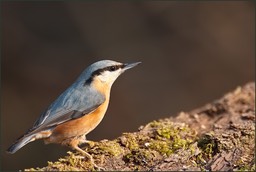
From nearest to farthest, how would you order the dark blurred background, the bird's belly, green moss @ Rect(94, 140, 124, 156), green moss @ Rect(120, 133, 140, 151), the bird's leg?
the bird's leg, green moss @ Rect(94, 140, 124, 156), green moss @ Rect(120, 133, 140, 151), the bird's belly, the dark blurred background

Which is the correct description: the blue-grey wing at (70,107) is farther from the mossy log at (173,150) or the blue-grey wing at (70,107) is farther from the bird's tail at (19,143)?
the mossy log at (173,150)

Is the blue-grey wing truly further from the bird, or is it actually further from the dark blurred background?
the dark blurred background

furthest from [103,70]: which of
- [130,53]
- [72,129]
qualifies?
[130,53]

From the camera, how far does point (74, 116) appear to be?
470 cm

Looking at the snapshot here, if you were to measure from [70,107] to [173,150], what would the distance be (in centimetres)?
101

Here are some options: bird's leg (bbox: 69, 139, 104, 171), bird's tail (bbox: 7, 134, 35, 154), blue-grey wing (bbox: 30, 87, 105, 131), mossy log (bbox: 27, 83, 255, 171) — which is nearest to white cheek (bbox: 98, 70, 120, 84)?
blue-grey wing (bbox: 30, 87, 105, 131)

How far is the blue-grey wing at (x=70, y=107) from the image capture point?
4.60 meters

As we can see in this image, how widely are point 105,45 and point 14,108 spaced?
2305 mm

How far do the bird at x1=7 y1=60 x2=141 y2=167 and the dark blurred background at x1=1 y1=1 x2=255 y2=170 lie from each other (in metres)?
5.53

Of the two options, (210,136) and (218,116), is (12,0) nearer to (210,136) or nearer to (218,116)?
(218,116)

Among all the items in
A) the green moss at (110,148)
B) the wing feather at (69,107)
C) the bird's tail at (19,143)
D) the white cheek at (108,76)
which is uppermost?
the white cheek at (108,76)

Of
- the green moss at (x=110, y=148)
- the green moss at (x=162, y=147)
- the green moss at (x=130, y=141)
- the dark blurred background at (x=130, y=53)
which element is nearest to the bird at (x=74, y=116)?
the green moss at (x=110, y=148)

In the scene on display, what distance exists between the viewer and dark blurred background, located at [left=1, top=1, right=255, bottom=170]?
10812 mm

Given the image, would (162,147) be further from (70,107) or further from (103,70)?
(103,70)
